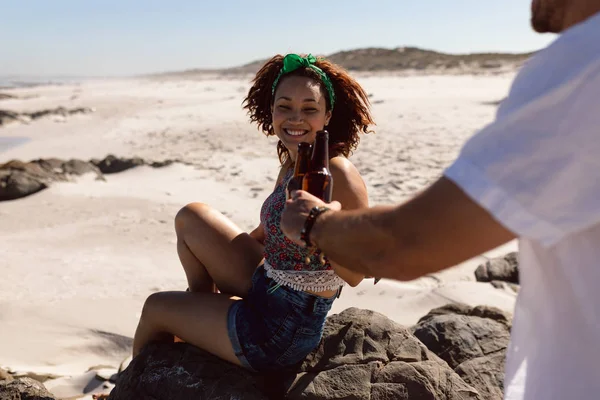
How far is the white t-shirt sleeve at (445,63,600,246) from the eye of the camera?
3.69 feet

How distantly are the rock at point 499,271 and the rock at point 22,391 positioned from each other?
12.7 ft

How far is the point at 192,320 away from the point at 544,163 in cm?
199

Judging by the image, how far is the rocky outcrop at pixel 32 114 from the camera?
64.6 feet

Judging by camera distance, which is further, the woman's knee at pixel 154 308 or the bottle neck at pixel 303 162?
the woman's knee at pixel 154 308

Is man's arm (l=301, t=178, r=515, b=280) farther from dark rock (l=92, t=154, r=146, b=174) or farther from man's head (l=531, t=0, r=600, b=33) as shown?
dark rock (l=92, t=154, r=146, b=174)

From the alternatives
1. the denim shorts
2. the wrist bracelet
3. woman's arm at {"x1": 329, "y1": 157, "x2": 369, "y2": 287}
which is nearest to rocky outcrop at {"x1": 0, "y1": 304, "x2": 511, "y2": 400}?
the denim shorts

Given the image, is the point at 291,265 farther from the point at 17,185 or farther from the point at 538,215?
the point at 17,185

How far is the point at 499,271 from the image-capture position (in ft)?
19.0

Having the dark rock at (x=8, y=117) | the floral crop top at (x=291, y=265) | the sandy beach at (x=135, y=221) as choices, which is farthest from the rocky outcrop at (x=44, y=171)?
the dark rock at (x=8, y=117)

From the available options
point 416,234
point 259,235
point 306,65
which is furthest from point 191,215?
point 416,234

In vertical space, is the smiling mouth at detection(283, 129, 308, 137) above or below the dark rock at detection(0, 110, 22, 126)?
above

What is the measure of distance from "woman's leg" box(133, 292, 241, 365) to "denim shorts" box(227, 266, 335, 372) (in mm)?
54

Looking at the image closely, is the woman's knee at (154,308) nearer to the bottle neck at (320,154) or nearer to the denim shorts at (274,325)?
the denim shorts at (274,325)

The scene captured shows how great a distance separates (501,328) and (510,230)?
2908 millimetres
